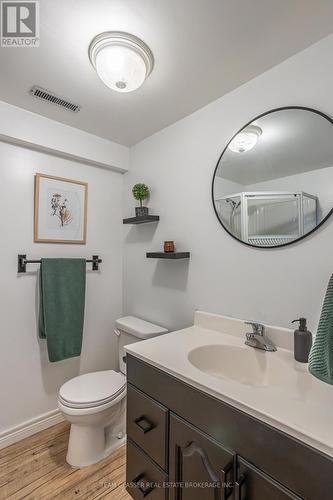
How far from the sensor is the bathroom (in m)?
0.94

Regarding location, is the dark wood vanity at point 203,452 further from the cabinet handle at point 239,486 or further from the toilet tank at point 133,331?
the toilet tank at point 133,331

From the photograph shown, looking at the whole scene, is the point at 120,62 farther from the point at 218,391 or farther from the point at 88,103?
the point at 218,391

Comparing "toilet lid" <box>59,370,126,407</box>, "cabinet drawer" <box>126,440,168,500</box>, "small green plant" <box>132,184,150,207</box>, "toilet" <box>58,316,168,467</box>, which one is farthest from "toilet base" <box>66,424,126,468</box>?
"small green plant" <box>132,184,150,207</box>

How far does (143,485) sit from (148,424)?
0.30 m

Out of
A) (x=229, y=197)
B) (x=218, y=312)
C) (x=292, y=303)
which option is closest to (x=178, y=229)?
(x=229, y=197)

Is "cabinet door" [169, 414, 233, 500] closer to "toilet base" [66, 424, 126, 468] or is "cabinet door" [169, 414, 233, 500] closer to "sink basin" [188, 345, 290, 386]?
"sink basin" [188, 345, 290, 386]

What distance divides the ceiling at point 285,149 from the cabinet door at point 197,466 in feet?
3.84

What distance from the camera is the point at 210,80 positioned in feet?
4.33

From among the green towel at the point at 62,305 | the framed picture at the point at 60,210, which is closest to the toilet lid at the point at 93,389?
the green towel at the point at 62,305

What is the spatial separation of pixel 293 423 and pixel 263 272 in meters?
0.72

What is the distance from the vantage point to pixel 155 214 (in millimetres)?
1872

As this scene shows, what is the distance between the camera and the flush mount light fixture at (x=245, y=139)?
4.18ft

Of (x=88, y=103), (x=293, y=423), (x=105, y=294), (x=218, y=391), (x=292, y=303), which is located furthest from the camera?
(x=105, y=294)

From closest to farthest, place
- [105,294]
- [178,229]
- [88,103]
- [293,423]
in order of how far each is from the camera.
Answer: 1. [293,423]
2. [88,103]
3. [178,229]
4. [105,294]
